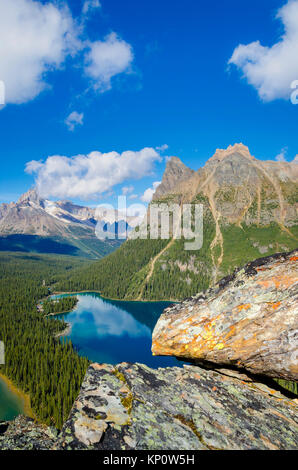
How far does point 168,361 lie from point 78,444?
8079 cm

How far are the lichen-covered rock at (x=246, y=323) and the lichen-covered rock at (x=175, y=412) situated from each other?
2.76 ft

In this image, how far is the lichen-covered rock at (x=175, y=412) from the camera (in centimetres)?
472

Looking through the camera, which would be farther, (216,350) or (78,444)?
(216,350)

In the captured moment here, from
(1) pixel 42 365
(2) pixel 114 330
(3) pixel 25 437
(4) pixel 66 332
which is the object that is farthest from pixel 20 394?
(3) pixel 25 437

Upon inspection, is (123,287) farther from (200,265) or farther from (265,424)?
(265,424)

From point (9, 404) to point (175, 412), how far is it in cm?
6595

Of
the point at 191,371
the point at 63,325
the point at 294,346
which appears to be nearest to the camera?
the point at 294,346

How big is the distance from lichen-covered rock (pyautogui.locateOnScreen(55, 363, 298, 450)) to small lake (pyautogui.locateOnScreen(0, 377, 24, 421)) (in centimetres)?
5803

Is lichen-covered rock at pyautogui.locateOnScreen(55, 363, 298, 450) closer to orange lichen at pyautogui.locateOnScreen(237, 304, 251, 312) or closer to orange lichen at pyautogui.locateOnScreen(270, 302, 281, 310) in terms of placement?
orange lichen at pyautogui.locateOnScreen(237, 304, 251, 312)

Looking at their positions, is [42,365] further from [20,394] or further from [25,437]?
[25,437]

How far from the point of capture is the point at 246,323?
7586mm
